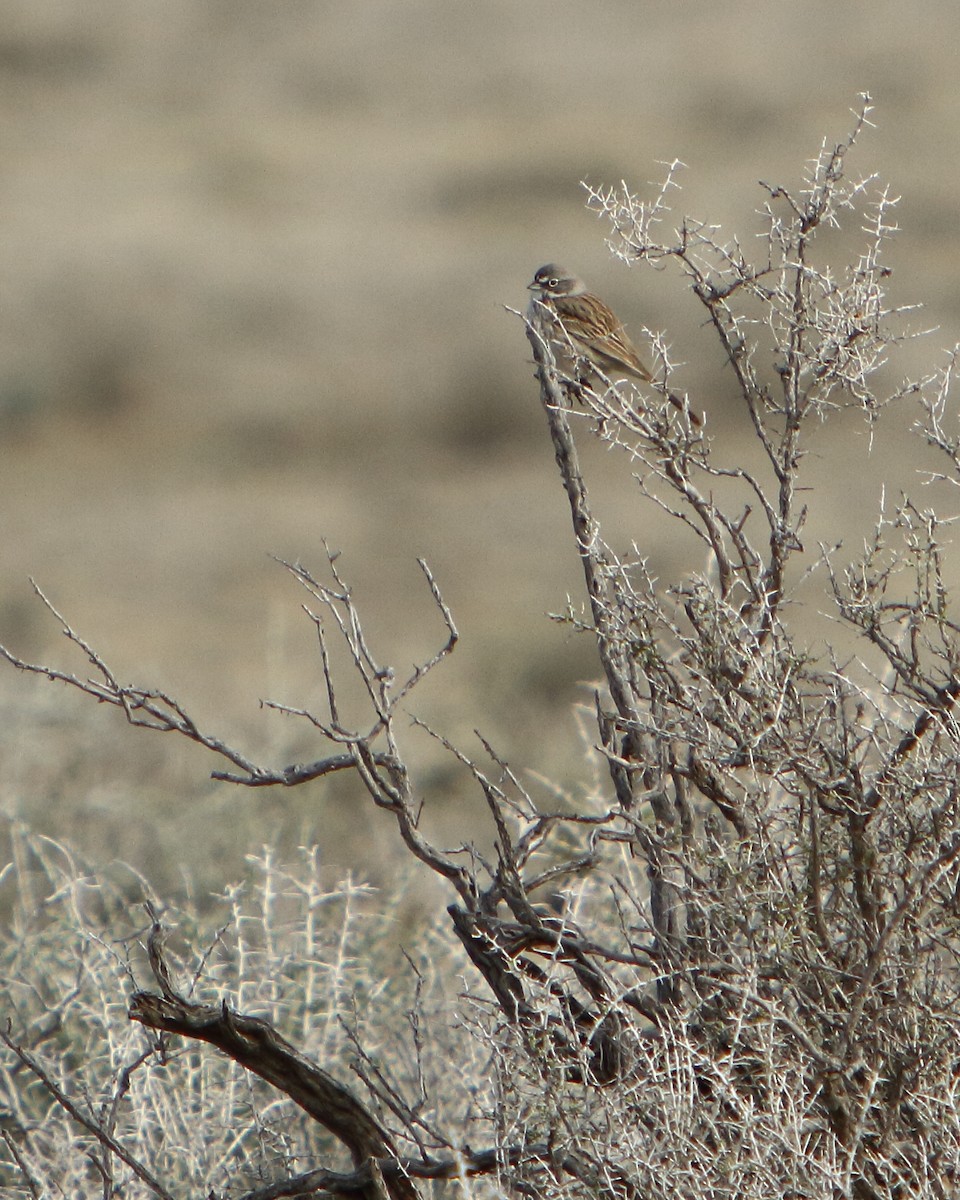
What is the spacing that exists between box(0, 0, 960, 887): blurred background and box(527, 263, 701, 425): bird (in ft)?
3.82

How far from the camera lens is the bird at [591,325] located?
4496 mm

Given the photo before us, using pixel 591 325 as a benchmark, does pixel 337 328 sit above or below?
above

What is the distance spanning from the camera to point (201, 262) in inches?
1025

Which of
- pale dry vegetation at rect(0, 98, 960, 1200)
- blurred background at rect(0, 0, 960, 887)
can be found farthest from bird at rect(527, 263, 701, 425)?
pale dry vegetation at rect(0, 98, 960, 1200)

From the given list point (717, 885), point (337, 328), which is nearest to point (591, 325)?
point (717, 885)

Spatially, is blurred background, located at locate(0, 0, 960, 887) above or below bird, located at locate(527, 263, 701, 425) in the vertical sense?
above

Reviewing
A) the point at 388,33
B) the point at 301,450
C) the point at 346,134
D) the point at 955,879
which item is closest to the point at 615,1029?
the point at 955,879

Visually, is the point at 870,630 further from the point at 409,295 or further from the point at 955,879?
the point at 409,295

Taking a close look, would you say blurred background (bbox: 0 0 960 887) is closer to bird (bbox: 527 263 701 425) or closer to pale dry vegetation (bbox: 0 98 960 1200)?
bird (bbox: 527 263 701 425)

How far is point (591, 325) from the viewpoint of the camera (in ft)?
15.3

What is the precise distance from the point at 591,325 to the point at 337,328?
2026cm

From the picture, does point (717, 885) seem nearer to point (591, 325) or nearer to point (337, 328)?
point (591, 325)

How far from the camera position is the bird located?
4.50m

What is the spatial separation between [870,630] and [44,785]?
142 inches
